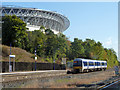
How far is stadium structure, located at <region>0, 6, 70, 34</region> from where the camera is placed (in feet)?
329

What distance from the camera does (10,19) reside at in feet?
202

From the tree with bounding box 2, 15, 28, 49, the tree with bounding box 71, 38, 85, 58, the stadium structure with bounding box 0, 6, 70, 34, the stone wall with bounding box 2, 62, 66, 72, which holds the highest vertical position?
the stadium structure with bounding box 0, 6, 70, 34

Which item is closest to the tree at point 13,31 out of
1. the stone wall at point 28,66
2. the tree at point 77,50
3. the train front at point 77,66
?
the stone wall at point 28,66

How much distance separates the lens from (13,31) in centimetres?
5900

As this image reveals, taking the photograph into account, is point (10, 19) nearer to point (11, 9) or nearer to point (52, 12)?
point (11, 9)

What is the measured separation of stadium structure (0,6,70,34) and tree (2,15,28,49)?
1372 inches

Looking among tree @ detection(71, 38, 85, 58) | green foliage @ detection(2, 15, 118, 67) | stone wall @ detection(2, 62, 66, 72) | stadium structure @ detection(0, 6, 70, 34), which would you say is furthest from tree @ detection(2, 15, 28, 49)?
stadium structure @ detection(0, 6, 70, 34)

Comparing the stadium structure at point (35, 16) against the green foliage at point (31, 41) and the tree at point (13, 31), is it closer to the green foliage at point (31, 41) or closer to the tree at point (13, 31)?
the green foliage at point (31, 41)

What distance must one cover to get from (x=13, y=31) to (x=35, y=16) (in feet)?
148

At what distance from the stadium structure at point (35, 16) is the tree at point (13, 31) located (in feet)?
114

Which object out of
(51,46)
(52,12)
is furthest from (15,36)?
(52,12)

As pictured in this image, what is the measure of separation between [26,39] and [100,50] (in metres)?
33.9

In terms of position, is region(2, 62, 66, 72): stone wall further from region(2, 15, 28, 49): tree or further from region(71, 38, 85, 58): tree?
region(71, 38, 85, 58): tree

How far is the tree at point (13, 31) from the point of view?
194ft
